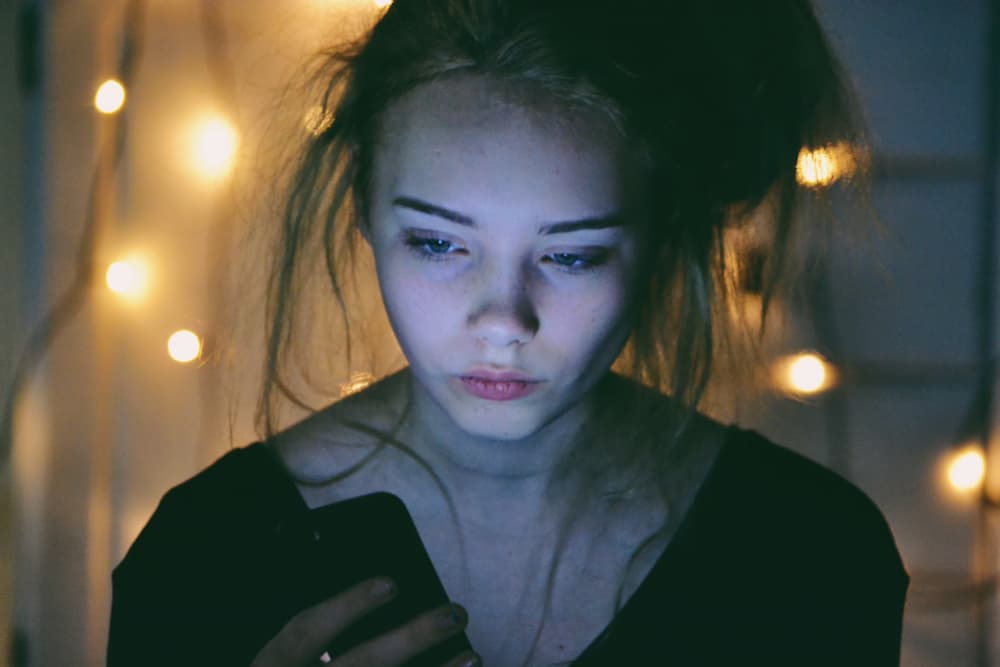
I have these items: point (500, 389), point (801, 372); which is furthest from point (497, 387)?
point (801, 372)

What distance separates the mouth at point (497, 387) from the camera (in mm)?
746

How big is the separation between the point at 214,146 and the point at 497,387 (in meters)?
0.96

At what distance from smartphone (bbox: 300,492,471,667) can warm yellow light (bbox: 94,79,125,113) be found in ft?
3.20

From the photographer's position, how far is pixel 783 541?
870 millimetres

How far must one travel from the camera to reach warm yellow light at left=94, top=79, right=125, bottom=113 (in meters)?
1.43

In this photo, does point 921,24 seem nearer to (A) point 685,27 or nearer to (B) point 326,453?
(A) point 685,27

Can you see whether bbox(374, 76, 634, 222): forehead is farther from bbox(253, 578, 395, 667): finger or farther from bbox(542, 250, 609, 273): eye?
bbox(253, 578, 395, 667): finger

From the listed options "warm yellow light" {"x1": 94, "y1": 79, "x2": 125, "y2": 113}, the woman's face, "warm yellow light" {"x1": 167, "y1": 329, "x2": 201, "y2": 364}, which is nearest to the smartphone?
the woman's face

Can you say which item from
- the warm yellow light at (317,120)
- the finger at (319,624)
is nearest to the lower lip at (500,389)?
the finger at (319,624)

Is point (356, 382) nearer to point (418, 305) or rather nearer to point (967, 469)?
point (418, 305)

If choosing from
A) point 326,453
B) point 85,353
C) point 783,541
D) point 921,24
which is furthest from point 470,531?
point 921,24

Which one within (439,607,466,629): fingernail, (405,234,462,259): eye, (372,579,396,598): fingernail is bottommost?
(439,607,466,629): fingernail

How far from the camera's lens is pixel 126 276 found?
1.47m

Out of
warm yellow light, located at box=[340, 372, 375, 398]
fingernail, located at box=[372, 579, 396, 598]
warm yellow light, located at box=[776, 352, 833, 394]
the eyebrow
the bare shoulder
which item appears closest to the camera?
the eyebrow
